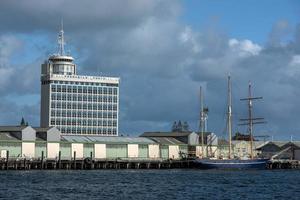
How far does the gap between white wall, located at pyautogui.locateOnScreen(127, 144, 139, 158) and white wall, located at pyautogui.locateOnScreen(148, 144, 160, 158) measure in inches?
157

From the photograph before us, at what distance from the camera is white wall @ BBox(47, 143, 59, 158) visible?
6455 inches

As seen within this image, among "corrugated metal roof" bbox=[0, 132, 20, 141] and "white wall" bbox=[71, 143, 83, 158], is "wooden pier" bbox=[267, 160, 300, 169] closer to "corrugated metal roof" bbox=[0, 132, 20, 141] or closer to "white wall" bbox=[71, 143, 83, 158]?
"white wall" bbox=[71, 143, 83, 158]

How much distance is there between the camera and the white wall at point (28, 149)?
160 meters

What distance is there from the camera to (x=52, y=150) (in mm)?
164625

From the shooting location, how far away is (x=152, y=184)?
101500 mm

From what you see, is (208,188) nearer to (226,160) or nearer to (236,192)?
(236,192)

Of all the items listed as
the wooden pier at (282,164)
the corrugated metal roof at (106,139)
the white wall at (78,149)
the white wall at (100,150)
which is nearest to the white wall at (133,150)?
the corrugated metal roof at (106,139)

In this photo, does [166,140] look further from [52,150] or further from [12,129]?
[12,129]

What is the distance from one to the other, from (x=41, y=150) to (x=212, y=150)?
5004 centimetres

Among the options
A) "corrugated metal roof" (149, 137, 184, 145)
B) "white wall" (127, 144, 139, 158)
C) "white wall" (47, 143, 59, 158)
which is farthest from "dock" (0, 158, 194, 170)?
"corrugated metal roof" (149, 137, 184, 145)

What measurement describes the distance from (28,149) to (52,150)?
19.9 feet

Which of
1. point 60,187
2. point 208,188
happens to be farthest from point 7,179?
point 208,188

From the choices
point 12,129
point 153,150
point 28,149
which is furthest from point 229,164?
point 12,129

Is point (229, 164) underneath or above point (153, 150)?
underneath
